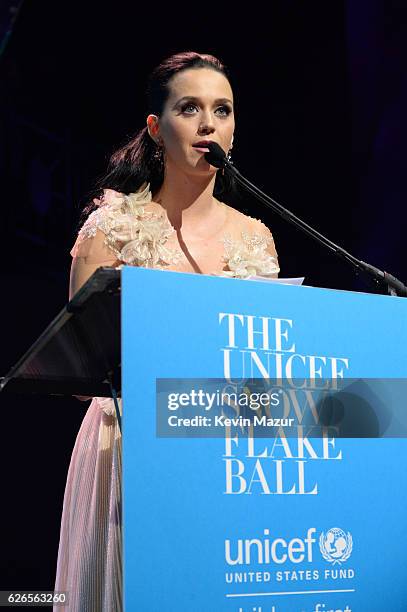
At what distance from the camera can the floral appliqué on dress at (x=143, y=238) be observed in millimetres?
2182

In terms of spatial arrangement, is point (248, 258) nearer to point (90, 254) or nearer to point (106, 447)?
point (90, 254)

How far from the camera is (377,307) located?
1.57 meters

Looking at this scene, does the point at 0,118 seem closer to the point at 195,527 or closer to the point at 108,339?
the point at 108,339

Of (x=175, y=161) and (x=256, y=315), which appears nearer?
(x=256, y=315)

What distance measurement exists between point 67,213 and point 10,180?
0.24 meters

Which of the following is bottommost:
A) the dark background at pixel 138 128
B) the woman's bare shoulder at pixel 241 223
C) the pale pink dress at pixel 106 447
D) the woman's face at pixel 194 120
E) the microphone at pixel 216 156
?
the pale pink dress at pixel 106 447

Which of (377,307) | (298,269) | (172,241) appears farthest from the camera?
(298,269)

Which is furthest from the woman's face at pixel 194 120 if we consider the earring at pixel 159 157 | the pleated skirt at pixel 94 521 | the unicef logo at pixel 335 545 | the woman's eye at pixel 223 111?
the unicef logo at pixel 335 545

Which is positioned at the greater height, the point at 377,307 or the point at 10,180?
the point at 10,180

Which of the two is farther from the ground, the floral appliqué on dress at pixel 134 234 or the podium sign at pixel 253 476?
the floral appliqué on dress at pixel 134 234

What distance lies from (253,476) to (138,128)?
2161 millimetres

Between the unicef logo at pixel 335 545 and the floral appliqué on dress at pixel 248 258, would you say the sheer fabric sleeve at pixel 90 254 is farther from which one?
the unicef logo at pixel 335 545

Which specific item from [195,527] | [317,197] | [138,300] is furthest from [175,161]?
[317,197]

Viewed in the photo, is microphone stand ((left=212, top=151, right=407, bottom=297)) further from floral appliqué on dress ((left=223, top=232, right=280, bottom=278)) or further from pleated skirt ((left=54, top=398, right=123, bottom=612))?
pleated skirt ((left=54, top=398, right=123, bottom=612))
